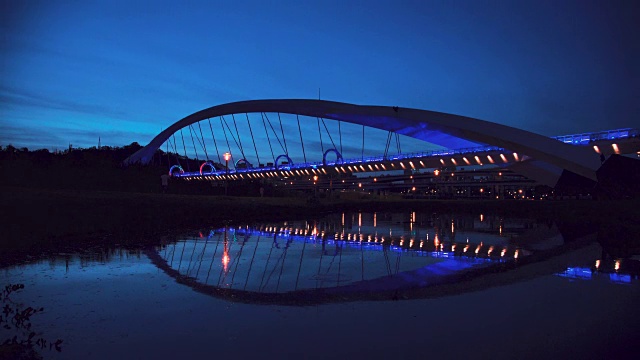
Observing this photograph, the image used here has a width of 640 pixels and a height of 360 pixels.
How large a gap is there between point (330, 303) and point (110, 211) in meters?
15.7

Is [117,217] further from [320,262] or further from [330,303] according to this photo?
[330,303]

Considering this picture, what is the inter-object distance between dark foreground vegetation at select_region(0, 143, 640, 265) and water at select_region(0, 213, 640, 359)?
2.93m

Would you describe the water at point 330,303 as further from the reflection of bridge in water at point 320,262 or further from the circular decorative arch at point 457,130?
the circular decorative arch at point 457,130

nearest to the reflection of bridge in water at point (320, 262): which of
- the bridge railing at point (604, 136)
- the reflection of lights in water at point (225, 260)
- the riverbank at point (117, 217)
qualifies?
the reflection of lights in water at point (225, 260)

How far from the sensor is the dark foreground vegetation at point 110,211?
13914 mm

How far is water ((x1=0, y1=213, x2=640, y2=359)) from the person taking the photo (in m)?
5.07

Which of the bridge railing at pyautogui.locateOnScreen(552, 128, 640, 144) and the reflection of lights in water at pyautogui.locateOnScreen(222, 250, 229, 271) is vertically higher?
the bridge railing at pyautogui.locateOnScreen(552, 128, 640, 144)

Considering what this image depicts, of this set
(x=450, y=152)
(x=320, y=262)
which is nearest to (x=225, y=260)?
(x=320, y=262)

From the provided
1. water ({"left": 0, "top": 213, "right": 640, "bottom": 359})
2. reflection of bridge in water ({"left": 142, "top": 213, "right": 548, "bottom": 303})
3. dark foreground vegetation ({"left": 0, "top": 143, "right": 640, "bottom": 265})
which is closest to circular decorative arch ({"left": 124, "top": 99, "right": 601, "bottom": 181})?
dark foreground vegetation ({"left": 0, "top": 143, "right": 640, "bottom": 265})

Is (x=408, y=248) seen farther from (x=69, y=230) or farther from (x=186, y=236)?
(x=69, y=230)

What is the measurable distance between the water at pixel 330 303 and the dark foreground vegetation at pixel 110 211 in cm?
293

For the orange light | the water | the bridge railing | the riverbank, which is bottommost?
the water

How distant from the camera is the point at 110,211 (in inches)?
786

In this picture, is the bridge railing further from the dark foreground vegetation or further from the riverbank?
the riverbank
